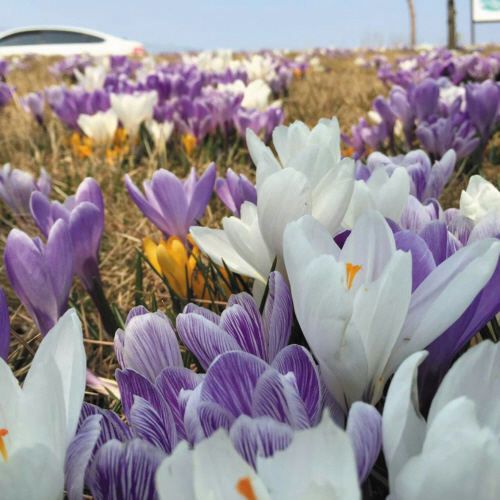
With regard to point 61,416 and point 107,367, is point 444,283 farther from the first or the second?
point 107,367

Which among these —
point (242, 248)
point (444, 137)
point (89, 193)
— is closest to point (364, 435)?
point (242, 248)

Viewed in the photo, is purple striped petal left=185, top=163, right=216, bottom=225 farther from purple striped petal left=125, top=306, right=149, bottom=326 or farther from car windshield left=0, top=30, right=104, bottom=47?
car windshield left=0, top=30, right=104, bottom=47

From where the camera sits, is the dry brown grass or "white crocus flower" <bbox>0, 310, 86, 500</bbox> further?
the dry brown grass

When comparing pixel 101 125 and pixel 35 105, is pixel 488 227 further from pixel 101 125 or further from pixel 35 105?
pixel 35 105

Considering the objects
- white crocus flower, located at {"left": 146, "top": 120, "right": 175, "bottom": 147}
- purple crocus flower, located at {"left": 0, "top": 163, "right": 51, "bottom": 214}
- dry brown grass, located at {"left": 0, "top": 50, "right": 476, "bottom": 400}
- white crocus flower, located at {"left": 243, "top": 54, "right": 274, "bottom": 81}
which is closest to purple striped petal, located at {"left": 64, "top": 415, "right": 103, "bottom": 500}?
dry brown grass, located at {"left": 0, "top": 50, "right": 476, "bottom": 400}

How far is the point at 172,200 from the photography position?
1245 mm

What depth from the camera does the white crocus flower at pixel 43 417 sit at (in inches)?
17.7

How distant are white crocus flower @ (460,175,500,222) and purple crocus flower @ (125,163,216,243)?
1.71ft

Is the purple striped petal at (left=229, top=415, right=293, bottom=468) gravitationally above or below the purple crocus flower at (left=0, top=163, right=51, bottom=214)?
above

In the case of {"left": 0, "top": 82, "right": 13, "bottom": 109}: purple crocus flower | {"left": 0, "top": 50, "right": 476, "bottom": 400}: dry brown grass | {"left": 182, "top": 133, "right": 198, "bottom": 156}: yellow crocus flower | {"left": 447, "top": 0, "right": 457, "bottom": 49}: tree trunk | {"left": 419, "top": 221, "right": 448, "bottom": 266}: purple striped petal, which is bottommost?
{"left": 447, "top": 0, "right": 457, "bottom": 49}: tree trunk

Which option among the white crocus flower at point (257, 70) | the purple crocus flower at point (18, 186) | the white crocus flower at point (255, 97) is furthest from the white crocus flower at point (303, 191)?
the white crocus flower at point (257, 70)

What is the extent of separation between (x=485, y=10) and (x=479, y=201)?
20.0m

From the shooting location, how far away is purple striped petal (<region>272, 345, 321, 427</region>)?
1.75 feet

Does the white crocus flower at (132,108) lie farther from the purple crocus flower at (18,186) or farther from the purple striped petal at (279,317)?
the purple striped petal at (279,317)
